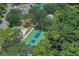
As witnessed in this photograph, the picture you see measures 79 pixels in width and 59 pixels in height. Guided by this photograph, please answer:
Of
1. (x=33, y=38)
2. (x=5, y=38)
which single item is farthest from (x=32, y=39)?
(x=5, y=38)

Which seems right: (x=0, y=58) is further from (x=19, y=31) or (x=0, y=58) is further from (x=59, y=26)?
(x=59, y=26)

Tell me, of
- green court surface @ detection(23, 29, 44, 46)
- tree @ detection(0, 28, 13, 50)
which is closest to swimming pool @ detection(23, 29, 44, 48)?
green court surface @ detection(23, 29, 44, 46)

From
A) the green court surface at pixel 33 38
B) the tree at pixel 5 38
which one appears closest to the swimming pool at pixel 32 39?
the green court surface at pixel 33 38

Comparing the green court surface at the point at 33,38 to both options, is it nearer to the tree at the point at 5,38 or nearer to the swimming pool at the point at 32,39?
the swimming pool at the point at 32,39

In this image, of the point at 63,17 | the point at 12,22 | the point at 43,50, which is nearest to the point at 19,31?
the point at 12,22

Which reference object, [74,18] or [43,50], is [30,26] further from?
[74,18]

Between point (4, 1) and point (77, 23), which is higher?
point (4, 1)

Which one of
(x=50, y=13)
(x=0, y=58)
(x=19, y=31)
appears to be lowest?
(x=0, y=58)

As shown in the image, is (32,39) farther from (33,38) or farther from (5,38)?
(5,38)

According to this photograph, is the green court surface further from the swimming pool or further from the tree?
the tree
